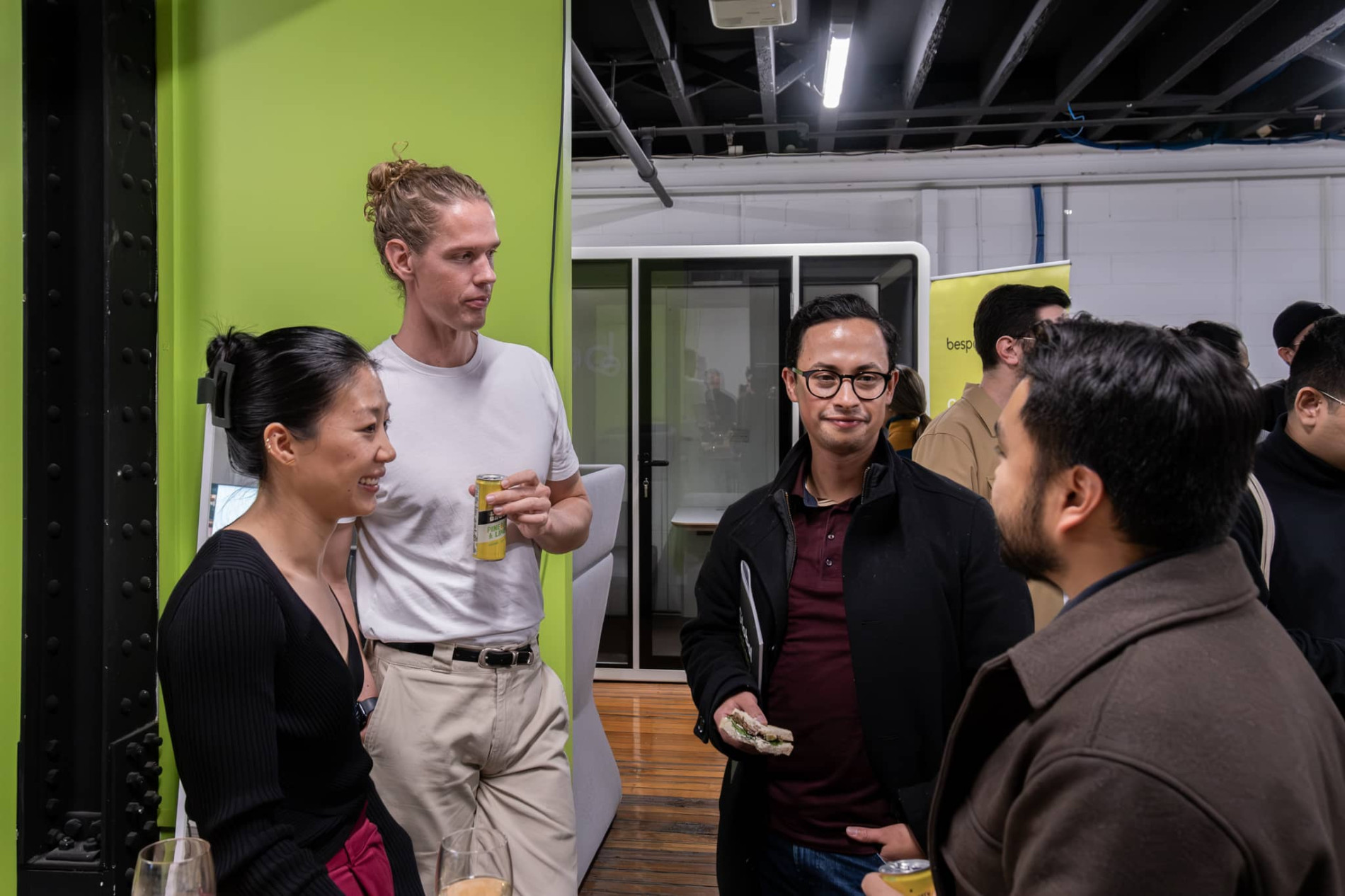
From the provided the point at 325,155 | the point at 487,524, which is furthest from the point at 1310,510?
the point at 325,155

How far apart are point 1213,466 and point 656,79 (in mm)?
5973

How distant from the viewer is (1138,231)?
7.07 meters

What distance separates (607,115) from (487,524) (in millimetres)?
4323

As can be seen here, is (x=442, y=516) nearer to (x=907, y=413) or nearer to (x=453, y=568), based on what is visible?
(x=453, y=568)

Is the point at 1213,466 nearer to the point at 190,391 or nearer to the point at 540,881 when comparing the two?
the point at 540,881

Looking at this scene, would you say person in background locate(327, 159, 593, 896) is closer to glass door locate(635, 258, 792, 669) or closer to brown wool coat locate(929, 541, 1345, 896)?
brown wool coat locate(929, 541, 1345, 896)

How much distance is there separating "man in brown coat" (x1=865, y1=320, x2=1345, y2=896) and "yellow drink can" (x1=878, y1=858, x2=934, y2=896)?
0.58 ft

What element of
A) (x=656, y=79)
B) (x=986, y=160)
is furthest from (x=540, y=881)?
(x=986, y=160)

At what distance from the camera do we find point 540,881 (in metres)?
1.76

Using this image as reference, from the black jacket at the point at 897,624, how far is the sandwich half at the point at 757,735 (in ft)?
0.25

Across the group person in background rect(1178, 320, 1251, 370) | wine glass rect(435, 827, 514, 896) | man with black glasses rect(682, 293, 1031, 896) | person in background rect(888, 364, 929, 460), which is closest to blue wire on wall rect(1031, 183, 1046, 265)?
person in background rect(1178, 320, 1251, 370)

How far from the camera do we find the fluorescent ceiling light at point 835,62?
4453 millimetres

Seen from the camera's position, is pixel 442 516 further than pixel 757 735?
Yes

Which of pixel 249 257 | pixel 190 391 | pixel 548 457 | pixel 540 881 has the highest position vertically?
pixel 249 257
